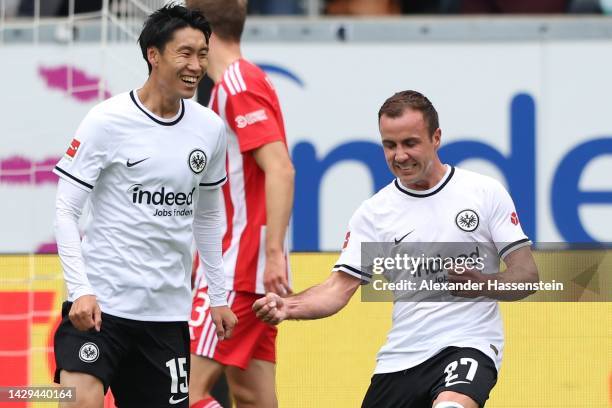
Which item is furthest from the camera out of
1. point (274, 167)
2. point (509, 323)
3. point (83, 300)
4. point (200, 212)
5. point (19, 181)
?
point (19, 181)

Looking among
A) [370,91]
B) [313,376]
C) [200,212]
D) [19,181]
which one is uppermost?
[370,91]

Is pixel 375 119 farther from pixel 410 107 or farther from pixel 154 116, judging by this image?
pixel 154 116

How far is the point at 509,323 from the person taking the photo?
6582 millimetres

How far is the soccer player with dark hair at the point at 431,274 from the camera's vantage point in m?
5.01

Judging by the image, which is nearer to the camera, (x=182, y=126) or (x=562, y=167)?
(x=182, y=126)

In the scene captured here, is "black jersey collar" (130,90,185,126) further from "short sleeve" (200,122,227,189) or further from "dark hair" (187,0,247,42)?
"dark hair" (187,0,247,42)

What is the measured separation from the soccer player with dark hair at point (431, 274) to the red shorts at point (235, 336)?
748 mm

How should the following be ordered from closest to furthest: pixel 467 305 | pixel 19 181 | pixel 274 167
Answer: pixel 467 305 → pixel 274 167 → pixel 19 181

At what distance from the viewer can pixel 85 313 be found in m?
4.71

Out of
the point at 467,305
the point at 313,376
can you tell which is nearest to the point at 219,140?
the point at 467,305

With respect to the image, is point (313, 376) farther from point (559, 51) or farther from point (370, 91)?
point (559, 51)

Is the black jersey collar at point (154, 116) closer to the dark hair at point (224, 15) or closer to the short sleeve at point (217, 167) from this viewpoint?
the short sleeve at point (217, 167)

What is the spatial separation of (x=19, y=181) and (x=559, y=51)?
10.9 ft

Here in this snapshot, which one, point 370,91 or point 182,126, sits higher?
point 370,91
